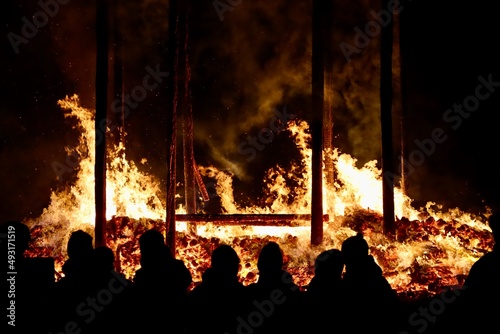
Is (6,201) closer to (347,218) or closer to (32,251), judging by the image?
(32,251)

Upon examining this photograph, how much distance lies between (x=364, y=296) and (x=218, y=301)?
124cm

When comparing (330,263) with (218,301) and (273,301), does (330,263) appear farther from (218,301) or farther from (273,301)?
(218,301)

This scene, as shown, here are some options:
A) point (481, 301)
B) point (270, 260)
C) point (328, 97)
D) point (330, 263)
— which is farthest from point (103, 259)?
point (328, 97)

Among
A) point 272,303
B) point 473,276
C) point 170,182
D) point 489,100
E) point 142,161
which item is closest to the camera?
point 272,303

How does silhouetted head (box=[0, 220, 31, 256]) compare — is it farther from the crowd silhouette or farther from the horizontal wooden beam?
the horizontal wooden beam

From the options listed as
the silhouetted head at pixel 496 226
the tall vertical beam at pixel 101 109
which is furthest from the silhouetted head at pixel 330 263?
the tall vertical beam at pixel 101 109

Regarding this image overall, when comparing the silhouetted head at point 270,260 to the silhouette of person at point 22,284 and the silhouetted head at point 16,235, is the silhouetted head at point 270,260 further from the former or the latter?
the silhouetted head at point 16,235

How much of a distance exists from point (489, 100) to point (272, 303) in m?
10.8

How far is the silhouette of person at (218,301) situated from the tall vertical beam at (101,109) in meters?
3.19

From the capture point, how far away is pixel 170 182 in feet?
20.1

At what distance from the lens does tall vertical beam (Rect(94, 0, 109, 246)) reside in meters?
6.27

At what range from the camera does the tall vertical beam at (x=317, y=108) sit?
656 cm

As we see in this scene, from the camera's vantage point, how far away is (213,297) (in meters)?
3.62

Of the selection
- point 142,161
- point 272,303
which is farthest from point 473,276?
point 142,161
